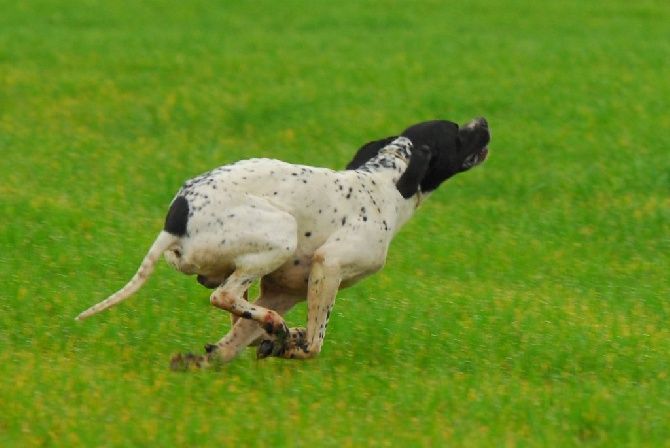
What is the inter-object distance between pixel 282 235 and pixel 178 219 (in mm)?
569

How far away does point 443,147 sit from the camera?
29.8ft

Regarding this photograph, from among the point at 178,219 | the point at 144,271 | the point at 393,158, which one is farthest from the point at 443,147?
the point at 144,271

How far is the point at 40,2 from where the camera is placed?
25.0 meters

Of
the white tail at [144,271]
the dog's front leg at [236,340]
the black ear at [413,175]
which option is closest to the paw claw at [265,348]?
the dog's front leg at [236,340]

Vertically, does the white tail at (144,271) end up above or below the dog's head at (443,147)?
below

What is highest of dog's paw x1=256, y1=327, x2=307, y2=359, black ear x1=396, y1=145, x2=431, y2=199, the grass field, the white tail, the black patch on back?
black ear x1=396, y1=145, x2=431, y2=199

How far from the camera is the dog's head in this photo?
9031 mm

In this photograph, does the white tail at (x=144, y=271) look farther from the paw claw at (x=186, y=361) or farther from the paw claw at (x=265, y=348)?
the paw claw at (x=265, y=348)

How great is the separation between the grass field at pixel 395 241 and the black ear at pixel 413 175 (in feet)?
3.02

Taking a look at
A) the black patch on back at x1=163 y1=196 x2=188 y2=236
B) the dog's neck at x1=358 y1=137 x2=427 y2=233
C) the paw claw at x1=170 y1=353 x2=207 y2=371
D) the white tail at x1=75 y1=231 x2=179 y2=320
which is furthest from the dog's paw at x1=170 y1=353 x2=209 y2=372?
the dog's neck at x1=358 y1=137 x2=427 y2=233

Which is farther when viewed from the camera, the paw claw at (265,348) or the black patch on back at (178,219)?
the paw claw at (265,348)

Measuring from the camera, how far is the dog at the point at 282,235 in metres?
8.01

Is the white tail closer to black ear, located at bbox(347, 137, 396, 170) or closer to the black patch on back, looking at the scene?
the black patch on back

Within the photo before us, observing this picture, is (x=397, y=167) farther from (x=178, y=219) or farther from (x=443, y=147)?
(x=178, y=219)
